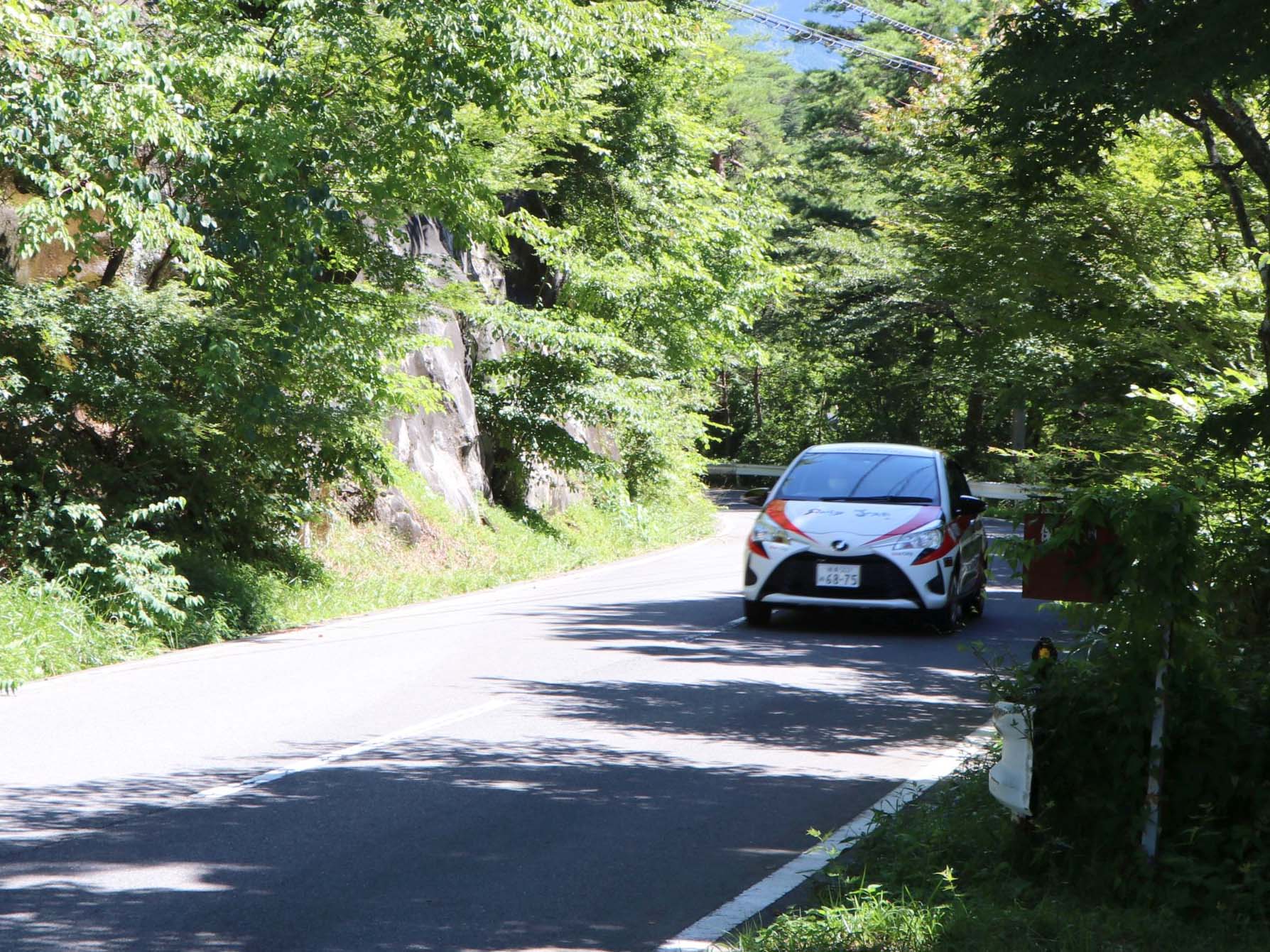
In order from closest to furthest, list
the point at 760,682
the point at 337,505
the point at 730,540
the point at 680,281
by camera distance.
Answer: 1. the point at 760,682
2. the point at 337,505
3. the point at 680,281
4. the point at 730,540

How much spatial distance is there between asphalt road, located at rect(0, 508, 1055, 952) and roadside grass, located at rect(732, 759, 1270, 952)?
47 centimetres

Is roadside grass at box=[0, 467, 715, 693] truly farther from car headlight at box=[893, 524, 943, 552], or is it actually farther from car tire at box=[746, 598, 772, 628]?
car headlight at box=[893, 524, 943, 552]

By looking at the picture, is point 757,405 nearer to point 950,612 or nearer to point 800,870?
point 950,612

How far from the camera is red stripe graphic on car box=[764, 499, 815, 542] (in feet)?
40.5

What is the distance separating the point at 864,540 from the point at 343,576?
632cm

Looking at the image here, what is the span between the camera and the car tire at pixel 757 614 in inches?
503

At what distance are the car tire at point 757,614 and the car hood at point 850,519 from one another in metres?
0.86

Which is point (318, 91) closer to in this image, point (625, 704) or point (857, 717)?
point (625, 704)

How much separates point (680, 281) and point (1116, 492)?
19.0 meters

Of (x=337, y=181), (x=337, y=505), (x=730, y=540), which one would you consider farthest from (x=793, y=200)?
(x=337, y=181)

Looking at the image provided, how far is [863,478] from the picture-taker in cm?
1315

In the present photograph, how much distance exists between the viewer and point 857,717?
873 cm

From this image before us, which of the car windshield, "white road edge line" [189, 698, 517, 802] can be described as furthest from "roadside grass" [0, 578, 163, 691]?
the car windshield

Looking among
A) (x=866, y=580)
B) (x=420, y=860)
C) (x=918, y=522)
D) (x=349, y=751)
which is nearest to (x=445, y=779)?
(x=349, y=751)
